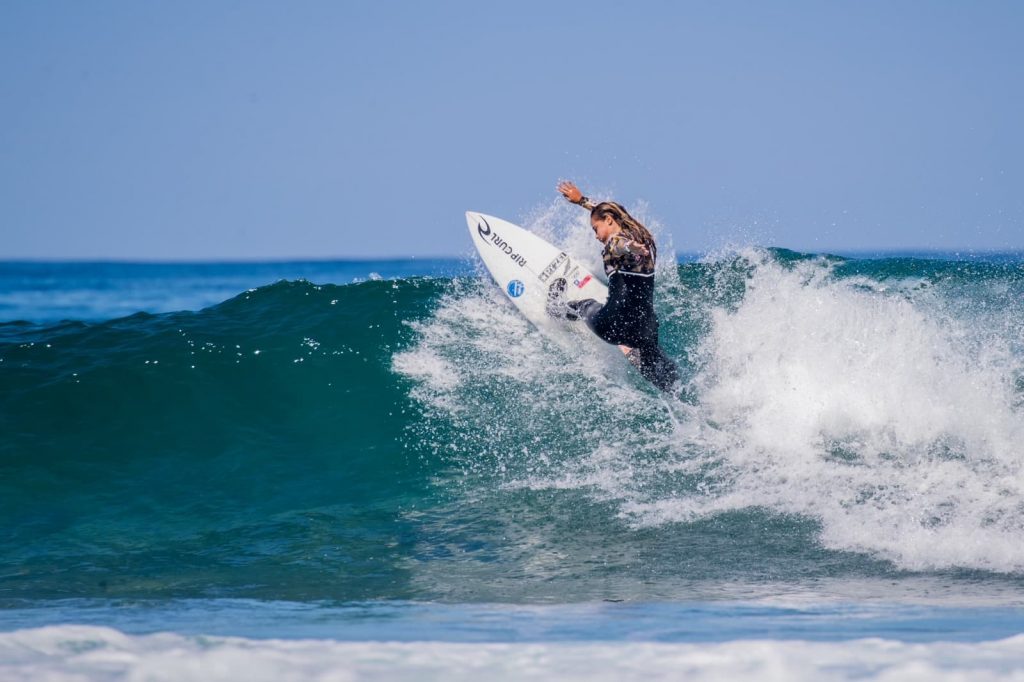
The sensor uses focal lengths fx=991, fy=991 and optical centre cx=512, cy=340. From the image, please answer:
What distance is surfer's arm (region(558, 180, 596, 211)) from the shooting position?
819 centimetres

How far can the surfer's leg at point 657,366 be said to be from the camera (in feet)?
27.0

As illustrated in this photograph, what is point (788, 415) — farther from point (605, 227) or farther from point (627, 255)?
point (605, 227)

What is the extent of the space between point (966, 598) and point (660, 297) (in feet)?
21.3

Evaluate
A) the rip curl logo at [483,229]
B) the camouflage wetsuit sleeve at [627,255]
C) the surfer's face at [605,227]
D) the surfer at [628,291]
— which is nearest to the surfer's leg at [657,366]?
the surfer at [628,291]

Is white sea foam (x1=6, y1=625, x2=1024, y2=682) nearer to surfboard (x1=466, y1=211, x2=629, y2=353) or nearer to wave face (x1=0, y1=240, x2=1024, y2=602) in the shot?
wave face (x1=0, y1=240, x2=1024, y2=602)

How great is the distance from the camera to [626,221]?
25.7ft

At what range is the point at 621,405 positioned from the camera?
332 inches

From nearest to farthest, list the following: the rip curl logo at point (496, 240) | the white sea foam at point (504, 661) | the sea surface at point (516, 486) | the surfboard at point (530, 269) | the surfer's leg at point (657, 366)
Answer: the white sea foam at point (504, 661) < the sea surface at point (516, 486) < the surfer's leg at point (657, 366) < the surfboard at point (530, 269) < the rip curl logo at point (496, 240)

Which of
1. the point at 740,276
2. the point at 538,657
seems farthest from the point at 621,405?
the point at 538,657

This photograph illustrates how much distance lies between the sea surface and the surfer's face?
4.80 feet

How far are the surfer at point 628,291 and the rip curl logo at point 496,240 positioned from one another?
1.43 m

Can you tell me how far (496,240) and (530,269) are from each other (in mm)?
572

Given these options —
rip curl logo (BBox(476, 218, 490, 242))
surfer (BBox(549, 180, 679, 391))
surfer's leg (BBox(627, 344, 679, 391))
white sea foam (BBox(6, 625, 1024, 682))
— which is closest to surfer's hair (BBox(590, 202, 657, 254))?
surfer (BBox(549, 180, 679, 391))

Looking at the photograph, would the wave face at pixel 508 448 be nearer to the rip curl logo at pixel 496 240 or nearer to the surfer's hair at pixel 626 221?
the rip curl logo at pixel 496 240
